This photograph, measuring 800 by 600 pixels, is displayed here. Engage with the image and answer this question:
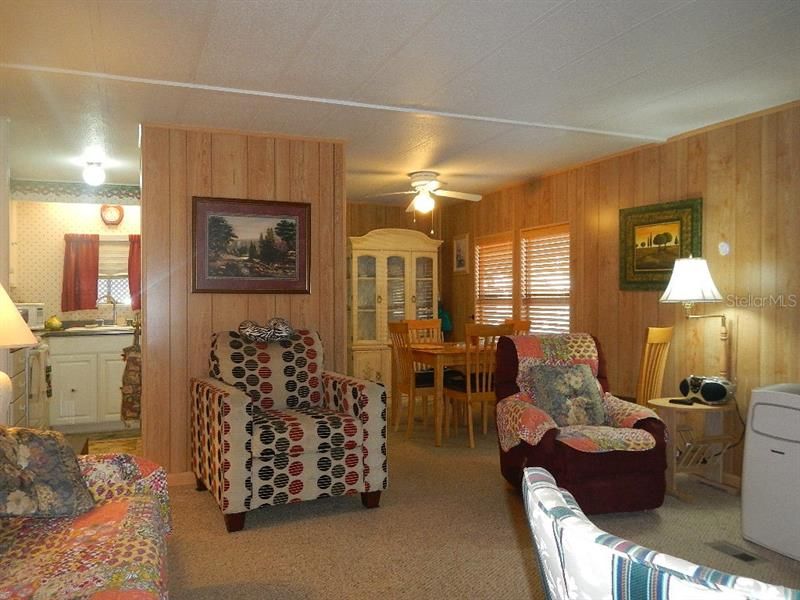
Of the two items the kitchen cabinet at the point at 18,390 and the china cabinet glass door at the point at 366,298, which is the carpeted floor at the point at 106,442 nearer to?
the kitchen cabinet at the point at 18,390

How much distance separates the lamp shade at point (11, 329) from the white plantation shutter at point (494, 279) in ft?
14.9

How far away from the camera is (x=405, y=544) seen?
2975 mm

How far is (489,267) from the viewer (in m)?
6.66

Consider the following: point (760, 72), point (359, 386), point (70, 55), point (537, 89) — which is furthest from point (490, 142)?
point (70, 55)

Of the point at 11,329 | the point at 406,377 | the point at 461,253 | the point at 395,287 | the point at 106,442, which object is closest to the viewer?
the point at 11,329

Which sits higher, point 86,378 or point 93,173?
point 93,173

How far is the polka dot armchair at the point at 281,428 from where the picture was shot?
313 cm

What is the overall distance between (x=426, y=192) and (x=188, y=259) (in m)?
2.13

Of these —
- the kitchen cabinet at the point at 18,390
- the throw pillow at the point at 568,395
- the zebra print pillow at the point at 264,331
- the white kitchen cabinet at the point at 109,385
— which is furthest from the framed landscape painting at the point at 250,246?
the white kitchen cabinet at the point at 109,385

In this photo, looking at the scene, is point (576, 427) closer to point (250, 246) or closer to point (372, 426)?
point (372, 426)

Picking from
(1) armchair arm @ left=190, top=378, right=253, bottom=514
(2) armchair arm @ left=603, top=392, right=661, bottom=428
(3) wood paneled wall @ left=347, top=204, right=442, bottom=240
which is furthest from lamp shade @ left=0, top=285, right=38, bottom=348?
(3) wood paneled wall @ left=347, top=204, right=442, bottom=240

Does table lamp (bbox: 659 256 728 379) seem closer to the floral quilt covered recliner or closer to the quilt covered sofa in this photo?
the floral quilt covered recliner

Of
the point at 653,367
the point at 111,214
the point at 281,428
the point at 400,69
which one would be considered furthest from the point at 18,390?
the point at 653,367

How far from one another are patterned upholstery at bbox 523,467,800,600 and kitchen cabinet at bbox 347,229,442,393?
564cm
